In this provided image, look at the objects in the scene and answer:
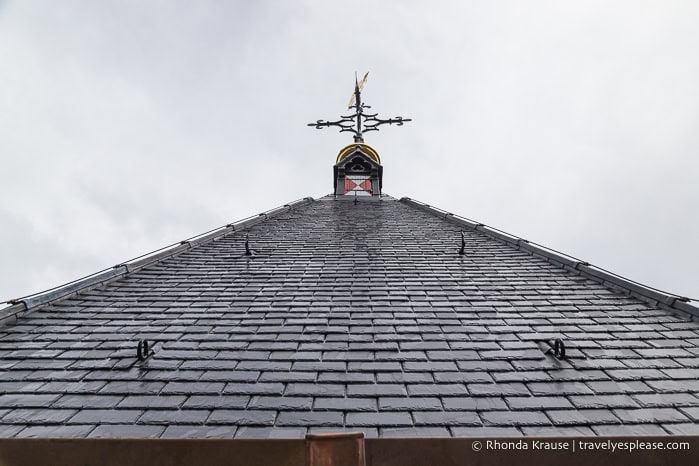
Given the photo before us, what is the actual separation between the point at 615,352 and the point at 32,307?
16.6 ft

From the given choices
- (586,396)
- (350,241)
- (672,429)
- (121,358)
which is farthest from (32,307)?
(672,429)

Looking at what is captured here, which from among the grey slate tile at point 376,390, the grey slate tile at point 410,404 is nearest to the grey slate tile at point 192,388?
the grey slate tile at point 376,390

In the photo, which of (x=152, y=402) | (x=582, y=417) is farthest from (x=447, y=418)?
(x=152, y=402)

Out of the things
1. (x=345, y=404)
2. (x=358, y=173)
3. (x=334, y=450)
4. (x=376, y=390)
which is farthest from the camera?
(x=358, y=173)

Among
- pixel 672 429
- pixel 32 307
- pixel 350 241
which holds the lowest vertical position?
pixel 672 429

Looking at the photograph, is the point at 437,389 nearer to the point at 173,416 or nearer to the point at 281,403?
the point at 281,403

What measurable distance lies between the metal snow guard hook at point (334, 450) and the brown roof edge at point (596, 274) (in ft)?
11.4

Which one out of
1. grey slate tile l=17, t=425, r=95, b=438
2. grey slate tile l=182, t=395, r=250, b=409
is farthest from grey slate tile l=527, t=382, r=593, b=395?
grey slate tile l=17, t=425, r=95, b=438

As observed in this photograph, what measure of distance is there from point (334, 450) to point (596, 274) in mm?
3952

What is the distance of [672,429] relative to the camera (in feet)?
6.65

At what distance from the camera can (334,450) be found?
1.51 meters

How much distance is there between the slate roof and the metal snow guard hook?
53 cm

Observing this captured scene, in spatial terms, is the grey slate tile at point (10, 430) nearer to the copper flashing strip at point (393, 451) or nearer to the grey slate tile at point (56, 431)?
the grey slate tile at point (56, 431)

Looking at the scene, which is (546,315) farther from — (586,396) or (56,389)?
(56,389)
